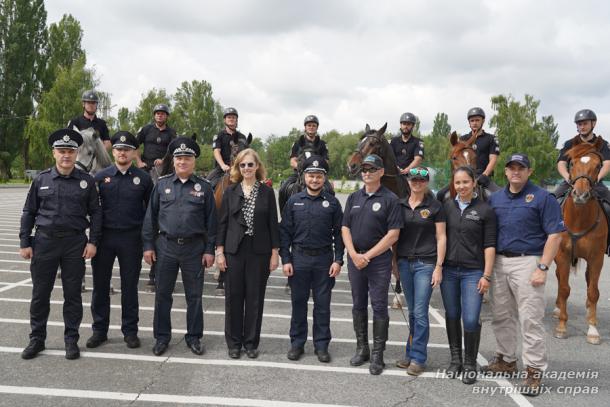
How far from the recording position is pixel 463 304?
4.44 metres

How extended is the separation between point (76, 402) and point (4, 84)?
52.6 m

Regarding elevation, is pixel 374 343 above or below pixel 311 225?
below

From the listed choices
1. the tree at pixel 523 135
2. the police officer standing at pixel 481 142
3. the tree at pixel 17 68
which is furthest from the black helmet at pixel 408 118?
the tree at pixel 17 68

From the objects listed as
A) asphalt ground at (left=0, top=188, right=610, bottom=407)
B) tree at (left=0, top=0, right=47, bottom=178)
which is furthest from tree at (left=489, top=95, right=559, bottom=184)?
tree at (left=0, top=0, right=47, bottom=178)

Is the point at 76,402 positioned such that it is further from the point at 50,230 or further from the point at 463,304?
the point at 463,304

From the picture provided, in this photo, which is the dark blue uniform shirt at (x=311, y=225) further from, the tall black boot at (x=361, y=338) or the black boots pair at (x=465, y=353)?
the black boots pair at (x=465, y=353)

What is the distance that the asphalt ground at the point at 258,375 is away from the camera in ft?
12.9

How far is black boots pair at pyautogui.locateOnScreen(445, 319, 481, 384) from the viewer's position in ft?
14.4

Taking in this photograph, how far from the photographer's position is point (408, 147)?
8.20 meters

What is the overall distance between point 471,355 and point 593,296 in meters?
2.72

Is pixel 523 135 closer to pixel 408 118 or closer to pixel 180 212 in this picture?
pixel 408 118

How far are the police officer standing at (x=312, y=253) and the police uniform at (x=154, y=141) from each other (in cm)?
492

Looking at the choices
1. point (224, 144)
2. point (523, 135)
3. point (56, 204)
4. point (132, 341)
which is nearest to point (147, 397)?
point (132, 341)

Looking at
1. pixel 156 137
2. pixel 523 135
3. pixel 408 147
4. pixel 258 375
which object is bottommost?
pixel 258 375
